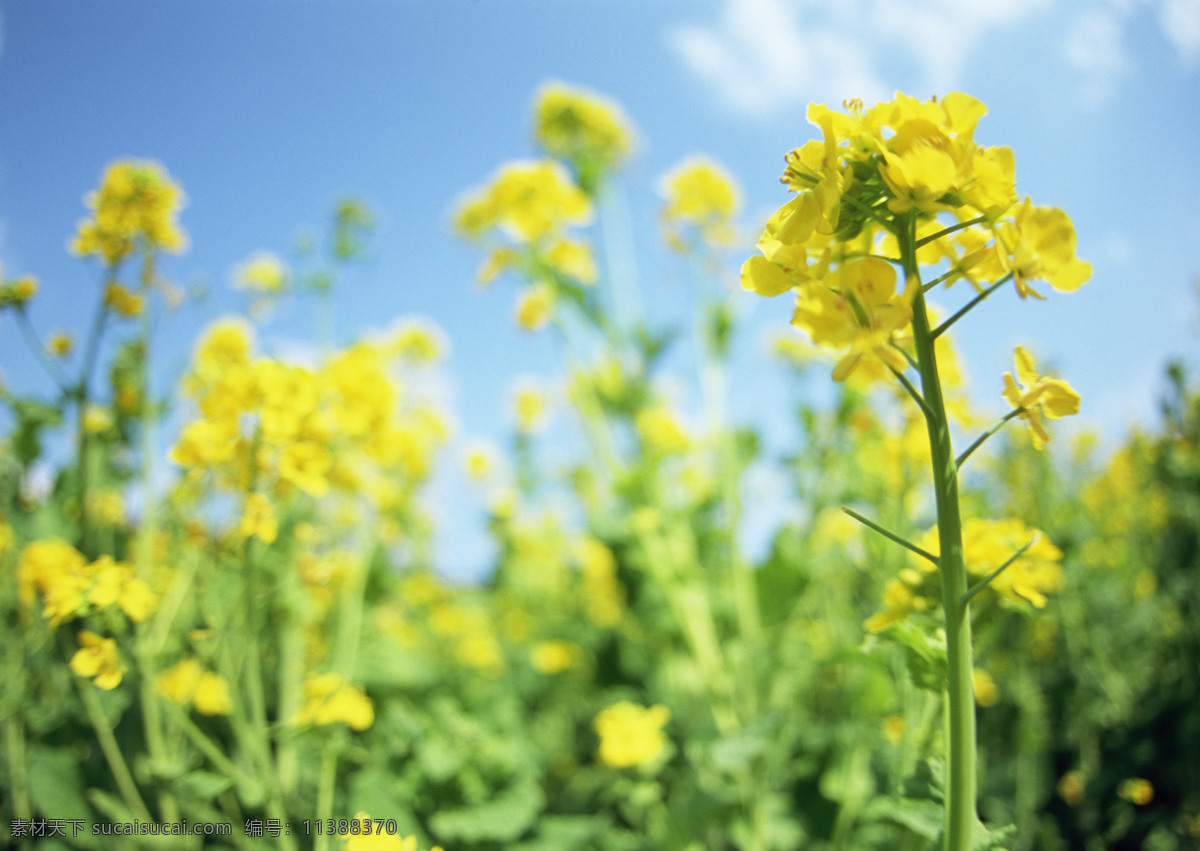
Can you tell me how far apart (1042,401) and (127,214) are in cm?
219

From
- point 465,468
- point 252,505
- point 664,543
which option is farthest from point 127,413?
point 465,468

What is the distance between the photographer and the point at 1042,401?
0.66 metres

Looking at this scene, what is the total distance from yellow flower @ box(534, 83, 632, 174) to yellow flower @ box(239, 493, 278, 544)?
1879 millimetres

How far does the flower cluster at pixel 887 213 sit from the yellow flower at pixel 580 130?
6.86 ft

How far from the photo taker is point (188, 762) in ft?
4.81

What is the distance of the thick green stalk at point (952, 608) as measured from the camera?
64 centimetres

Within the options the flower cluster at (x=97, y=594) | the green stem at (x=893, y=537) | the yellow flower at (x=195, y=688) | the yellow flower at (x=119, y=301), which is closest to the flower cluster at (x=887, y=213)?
the green stem at (x=893, y=537)

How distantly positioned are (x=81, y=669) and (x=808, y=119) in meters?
1.33

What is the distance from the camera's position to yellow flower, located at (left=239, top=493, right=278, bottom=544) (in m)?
1.22

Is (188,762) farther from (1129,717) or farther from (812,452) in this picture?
(1129,717)

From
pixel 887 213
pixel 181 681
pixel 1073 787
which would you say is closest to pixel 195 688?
pixel 181 681

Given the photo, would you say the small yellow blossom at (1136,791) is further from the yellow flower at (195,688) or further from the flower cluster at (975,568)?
the yellow flower at (195,688)

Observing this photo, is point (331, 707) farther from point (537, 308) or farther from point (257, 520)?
point (537, 308)

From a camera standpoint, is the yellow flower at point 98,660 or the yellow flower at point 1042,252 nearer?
the yellow flower at point 1042,252
